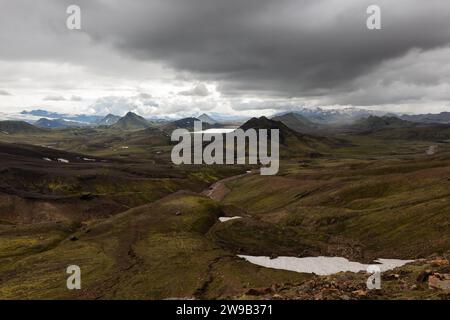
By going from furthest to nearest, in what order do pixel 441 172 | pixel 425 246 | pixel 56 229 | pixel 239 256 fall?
pixel 441 172
pixel 56 229
pixel 239 256
pixel 425 246

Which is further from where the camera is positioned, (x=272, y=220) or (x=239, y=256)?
(x=272, y=220)

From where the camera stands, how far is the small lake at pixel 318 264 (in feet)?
301

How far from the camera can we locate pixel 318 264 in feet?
319

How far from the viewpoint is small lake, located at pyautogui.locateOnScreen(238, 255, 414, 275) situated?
91812mm

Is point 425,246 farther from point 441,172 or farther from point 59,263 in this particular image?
point 59,263

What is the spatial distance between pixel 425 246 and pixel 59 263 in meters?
90.6

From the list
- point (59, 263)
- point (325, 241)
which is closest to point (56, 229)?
point (59, 263)

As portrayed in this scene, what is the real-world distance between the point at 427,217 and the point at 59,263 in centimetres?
9891
